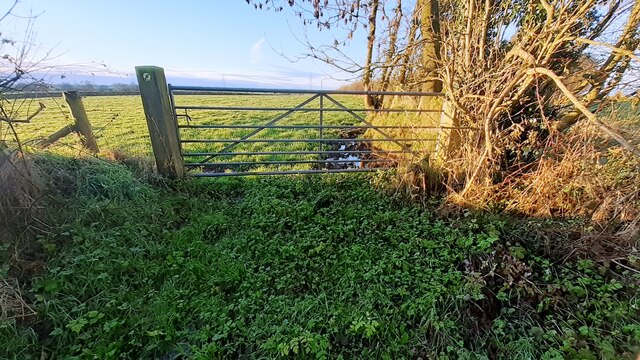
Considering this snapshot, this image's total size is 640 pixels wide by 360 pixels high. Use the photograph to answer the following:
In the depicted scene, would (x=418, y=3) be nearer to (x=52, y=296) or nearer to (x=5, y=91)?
(x=5, y=91)

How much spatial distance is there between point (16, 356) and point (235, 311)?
136cm

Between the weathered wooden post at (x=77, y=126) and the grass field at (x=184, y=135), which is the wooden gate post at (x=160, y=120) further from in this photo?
the weathered wooden post at (x=77, y=126)

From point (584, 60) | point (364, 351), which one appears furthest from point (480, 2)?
point (364, 351)

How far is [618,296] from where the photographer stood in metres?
2.25

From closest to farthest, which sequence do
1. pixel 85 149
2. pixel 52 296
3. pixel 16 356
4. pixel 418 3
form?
pixel 16 356
pixel 52 296
pixel 85 149
pixel 418 3

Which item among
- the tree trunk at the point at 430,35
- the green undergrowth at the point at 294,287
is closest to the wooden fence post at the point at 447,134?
A: the tree trunk at the point at 430,35

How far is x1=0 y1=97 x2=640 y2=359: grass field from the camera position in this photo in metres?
1.94

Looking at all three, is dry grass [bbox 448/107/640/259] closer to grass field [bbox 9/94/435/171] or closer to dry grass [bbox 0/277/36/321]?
grass field [bbox 9/94/435/171]

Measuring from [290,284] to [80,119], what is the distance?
12.5 feet

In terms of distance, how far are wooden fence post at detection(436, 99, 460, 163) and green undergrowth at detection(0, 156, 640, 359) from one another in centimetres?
119

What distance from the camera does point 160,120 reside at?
3.61m

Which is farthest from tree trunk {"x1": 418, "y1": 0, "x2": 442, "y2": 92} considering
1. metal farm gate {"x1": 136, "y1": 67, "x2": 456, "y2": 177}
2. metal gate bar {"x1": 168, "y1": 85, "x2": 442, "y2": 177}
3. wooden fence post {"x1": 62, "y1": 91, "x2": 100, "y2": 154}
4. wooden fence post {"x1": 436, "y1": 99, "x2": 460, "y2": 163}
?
wooden fence post {"x1": 62, "y1": 91, "x2": 100, "y2": 154}

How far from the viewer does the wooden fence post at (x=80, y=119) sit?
12.3 feet

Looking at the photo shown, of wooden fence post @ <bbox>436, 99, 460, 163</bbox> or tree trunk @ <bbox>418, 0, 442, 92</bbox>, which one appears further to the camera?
tree trunk @ <bbox>418, 0, 442, 92</bbox>
